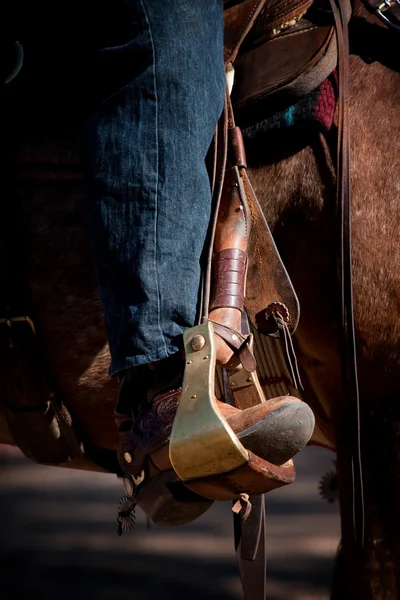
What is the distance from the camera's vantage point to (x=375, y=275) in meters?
2.00

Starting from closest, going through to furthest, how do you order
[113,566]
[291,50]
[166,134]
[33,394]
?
1. [166,134]
2. [291,50]
3. [33,394]
4. [113,566]

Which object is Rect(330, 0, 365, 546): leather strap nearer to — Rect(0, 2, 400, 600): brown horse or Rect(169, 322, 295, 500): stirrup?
Rect(0, 2, 400, 600): brown horse

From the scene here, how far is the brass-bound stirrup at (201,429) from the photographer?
171 cm

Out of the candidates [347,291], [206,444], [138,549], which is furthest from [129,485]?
[138,549]

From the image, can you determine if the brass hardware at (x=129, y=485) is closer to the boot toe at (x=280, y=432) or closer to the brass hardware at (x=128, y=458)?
the brass hardware at (x=128, y=458)

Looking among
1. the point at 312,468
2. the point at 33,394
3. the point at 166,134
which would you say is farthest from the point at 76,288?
the point at 312,468

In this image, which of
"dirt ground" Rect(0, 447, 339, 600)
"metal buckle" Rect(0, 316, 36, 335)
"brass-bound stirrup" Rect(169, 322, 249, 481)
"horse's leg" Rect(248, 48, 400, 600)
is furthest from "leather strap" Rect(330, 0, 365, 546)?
"dirt ground" Rect(0, 447, 339, 600)

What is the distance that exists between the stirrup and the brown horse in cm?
35

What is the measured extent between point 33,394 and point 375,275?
3.04 feet

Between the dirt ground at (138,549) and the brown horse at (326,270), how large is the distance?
2.23 meters

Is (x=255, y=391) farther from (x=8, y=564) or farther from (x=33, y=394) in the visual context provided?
(x=8, y=564)

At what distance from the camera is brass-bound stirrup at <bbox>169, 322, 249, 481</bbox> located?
5.60 ft

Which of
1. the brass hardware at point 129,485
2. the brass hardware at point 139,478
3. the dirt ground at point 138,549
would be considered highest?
the brass hardware at point 139,478

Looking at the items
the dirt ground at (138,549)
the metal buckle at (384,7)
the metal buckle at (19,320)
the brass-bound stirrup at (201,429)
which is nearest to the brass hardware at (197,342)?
the brass-bound stirrup at (201,429)
